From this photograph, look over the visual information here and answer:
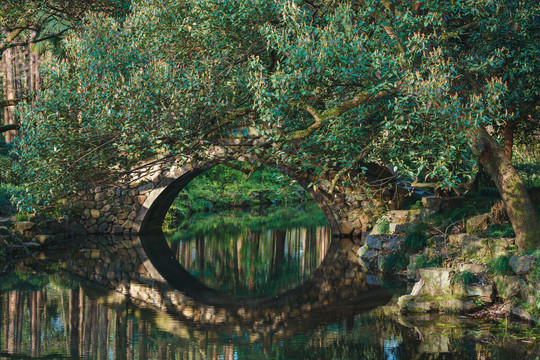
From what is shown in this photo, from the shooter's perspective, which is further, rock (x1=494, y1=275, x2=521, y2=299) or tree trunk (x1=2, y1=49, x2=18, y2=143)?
tree trunk (x1=2, y1=49, x2=18, y2=143)

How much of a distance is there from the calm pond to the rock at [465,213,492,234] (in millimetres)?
1896

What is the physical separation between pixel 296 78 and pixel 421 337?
14.0ft

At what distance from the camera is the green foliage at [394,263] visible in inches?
562

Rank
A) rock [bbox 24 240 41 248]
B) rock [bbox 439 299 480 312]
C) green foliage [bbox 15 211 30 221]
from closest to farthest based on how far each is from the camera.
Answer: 1. rock [bbox 439 299 480 312]
2. rock [bbox 24 240 41 248]
3. green foliage [bbox 15 211 30 221]

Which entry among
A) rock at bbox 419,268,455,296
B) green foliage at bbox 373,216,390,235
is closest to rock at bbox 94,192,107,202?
green foliage at bbox 373,216,390,235

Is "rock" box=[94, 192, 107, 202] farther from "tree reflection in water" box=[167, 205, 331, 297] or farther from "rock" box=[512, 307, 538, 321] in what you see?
"rock" box=[512, 307, 538, 321]

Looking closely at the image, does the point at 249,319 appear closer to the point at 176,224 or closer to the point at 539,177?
the point at 539,177

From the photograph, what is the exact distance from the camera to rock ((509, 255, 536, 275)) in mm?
9484

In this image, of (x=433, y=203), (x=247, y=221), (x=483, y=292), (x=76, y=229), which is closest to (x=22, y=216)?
(x=76, y=229)

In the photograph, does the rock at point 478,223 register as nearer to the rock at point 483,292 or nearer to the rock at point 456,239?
the rock at point 456,239

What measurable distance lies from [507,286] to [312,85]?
442cm

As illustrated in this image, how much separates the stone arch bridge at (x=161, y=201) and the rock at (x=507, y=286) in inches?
366

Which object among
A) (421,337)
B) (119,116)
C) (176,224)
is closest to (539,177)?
(421,337)

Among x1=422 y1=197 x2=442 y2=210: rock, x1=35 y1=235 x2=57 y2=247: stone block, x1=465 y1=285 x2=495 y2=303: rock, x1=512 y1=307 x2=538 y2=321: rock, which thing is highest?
x1=422 y1=197 x2=442 y2=210: rock
